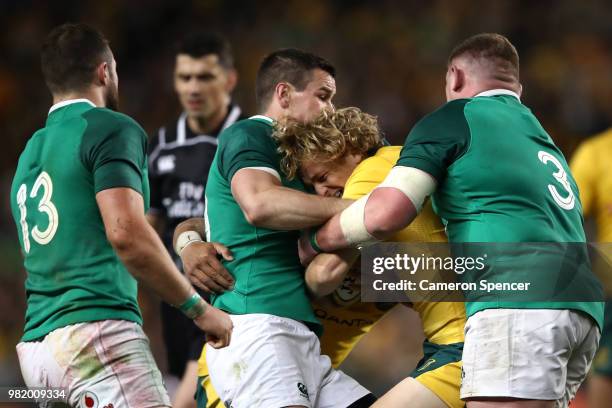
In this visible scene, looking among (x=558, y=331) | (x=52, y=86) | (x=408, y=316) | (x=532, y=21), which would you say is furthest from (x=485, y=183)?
(x=532, y=21)

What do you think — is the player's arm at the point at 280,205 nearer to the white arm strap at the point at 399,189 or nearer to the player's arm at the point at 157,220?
the white arm strap at the point at 399,189

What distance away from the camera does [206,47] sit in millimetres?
8148

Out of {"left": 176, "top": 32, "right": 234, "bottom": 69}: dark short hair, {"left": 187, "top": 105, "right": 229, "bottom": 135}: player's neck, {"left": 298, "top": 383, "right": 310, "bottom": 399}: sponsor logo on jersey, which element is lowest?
{"left": 298, "top": 383, "right": 310, "bottom": 399}: sponsor logo on jersey

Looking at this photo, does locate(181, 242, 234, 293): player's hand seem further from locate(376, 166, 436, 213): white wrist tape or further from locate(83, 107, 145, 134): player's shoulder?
locate(376, 166, 436, 213): white wrist tape

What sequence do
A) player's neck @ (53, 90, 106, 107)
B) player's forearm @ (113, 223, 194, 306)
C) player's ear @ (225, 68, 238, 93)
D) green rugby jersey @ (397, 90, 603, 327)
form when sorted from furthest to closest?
player's ear @ (225, 68, 238, 93)
player's neck @ (53, 90, 106, 107)
player's forearm @ (113, 223, 194, 306)
green rugby jersey @ (397, 90, 603, 327)

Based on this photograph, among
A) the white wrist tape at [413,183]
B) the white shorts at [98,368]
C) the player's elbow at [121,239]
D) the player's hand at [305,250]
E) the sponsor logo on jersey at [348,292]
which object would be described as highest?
the white wrist tape at [413,183]

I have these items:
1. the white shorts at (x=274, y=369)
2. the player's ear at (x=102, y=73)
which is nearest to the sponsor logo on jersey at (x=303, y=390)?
the white shorts at (x=274, y=369)

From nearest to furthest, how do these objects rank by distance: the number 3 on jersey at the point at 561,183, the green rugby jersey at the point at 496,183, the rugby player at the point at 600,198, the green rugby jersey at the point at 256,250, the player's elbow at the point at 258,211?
the green rugby jersey at the point at 496,183, the number 3 on jersey at the point at 561,183, the player's elbow at the point at 258,211, the green rugby jersey at the point at 256,250, the rugby player at the point at 600,198

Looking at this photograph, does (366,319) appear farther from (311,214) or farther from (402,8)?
(402,8)

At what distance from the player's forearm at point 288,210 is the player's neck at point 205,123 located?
3316 millimetres

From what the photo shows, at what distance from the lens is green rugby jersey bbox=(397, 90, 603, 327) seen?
4160 millimetres

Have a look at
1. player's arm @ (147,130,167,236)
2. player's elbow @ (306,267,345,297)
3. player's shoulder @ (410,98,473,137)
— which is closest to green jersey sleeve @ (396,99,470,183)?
player's shoulder @ (410,98,473,137)

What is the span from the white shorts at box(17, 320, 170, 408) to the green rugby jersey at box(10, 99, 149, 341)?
0.22 feet

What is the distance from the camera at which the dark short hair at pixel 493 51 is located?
181 inches
